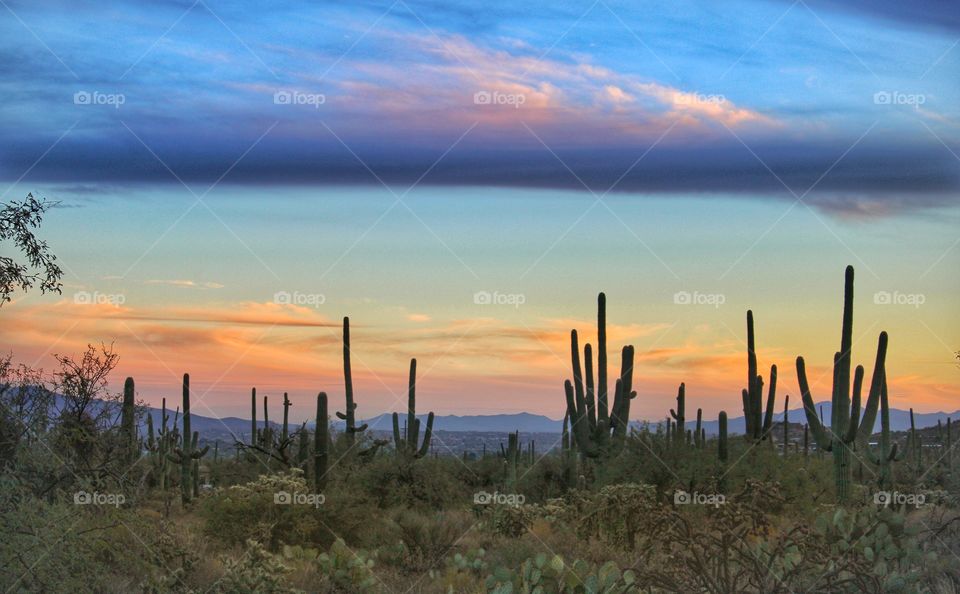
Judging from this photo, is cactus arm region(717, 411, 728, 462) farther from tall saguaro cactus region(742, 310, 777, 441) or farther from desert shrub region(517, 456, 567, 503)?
desert shrub region(517, 456, 567, 503)

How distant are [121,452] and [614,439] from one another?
13.1 metres

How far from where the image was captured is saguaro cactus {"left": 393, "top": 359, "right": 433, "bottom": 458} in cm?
2913

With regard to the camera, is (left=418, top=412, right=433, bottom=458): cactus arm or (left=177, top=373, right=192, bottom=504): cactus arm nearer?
(left=418, top=412, right=433, bottom=458): cactus arm

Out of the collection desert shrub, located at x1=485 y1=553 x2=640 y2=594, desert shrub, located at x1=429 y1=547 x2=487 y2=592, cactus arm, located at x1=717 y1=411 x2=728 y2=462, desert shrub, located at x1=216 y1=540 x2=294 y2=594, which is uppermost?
cactus arm, located at x1=717 y1=411 x2=728 y2=462

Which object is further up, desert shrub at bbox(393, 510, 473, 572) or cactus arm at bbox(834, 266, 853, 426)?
cactus arm at bbox(834, 266, 853, 426)

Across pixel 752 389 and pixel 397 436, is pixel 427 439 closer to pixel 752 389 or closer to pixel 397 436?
pixel 397 436

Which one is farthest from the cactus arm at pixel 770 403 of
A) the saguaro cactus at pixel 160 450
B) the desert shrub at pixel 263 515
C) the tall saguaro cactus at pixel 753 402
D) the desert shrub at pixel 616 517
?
the saguaro cactus at pixel 160 450

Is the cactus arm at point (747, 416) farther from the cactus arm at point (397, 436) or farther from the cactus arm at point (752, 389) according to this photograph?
the cactus arm at point (397, 436)

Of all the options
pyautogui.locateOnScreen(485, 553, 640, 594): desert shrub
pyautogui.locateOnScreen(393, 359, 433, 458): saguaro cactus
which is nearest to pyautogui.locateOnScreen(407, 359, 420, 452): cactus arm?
pyautogui.locateOnScreen(393, 359, 433, 458): saguaro cactus

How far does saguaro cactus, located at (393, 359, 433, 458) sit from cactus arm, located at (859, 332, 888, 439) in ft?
36.9

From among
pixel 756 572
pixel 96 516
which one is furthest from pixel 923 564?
pixel 96 516

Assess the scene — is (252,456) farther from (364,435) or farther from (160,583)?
(160,583)

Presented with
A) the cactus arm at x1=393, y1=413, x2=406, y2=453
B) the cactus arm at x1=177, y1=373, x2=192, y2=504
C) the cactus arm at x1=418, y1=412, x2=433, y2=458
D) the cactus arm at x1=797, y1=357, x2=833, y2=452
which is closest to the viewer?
the cactus arm at x1=797, y1=357, x2=833, y2=452

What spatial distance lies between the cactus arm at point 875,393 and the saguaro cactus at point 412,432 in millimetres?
11250
